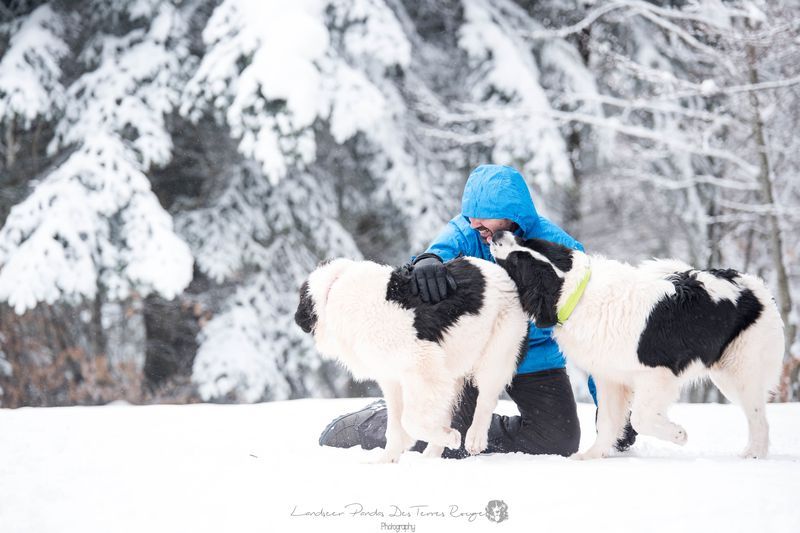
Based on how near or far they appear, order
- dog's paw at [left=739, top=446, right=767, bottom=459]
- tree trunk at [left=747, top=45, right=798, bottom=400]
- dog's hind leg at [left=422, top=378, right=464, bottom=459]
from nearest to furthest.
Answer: dog's paw at [left=739, top=446, right=767, bottom=459]
dog's hind leg at [left=422, top=378, right=464, bottom=459]
tree trunk at [left=747, top=45, right=798, bottom=400]

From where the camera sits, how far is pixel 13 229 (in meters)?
7.39

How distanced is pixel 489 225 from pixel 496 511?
1.91m

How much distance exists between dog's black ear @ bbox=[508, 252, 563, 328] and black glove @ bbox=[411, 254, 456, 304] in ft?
1.19

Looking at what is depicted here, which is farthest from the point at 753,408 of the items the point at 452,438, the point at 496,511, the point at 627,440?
the point at 496,511

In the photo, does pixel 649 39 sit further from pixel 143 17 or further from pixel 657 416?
pixel 657 416

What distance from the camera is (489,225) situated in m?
4.12

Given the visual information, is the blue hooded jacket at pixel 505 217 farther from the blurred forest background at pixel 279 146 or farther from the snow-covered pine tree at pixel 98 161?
the snow-covered pine tree at pixel 98 161

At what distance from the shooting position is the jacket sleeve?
13.5 feet

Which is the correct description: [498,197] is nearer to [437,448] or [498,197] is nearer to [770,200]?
[437,448]

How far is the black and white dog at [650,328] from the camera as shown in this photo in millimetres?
3438

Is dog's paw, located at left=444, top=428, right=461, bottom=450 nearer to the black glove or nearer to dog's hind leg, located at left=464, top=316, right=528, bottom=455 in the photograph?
dog's hind leg, located at left=464, top=316, right=528, bottom=455

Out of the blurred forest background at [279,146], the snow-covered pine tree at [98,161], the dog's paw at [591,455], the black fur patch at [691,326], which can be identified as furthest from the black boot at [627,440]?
the snow-covered pine tree at [98,161]

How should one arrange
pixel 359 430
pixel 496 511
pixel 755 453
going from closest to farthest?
1. pixel 496 511
2. pixel 755 453
3. pixel 359 430

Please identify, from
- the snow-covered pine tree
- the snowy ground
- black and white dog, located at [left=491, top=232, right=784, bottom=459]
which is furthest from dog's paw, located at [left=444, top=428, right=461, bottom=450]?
the snow-covered pine tree
